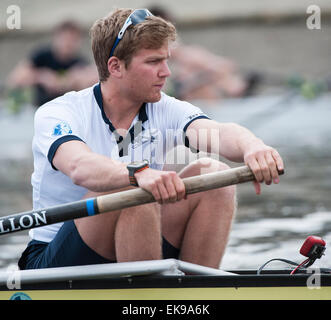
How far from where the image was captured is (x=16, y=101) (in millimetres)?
9453

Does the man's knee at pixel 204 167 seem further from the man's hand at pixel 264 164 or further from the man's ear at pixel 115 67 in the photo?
the man's ear at pixel 115 67

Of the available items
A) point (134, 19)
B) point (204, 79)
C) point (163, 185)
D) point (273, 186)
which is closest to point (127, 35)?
point (134, 19)

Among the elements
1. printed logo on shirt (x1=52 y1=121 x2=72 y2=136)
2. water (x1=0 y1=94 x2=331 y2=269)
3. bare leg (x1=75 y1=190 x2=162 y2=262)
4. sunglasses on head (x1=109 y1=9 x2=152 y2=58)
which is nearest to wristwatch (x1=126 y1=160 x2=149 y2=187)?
bare leg (x1=75 y1=190 x2=162 y2=262)

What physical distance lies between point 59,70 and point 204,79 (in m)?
2.27

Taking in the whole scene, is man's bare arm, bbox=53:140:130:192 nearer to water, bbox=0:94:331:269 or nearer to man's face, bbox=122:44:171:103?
man's face, bbox=122:44:171:103

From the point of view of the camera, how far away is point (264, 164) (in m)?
2.46

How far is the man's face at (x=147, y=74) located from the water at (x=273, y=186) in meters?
1.30

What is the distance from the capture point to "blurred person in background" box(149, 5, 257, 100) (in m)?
10.3

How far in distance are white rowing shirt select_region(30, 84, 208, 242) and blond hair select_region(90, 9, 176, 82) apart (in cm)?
19

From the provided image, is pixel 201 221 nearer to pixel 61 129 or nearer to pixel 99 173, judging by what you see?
pixel 99 173

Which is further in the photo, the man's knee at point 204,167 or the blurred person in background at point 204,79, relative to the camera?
the blurred person in background at point 204,79

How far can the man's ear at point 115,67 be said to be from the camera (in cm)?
282

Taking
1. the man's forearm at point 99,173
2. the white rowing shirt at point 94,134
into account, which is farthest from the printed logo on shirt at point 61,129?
the man's forearm at point 99,173
